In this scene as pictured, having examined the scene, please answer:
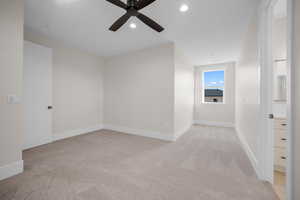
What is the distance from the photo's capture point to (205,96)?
5750mm

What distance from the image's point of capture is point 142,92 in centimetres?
383

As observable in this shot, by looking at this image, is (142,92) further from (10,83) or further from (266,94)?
(266,94)

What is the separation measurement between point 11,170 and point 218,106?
616cm

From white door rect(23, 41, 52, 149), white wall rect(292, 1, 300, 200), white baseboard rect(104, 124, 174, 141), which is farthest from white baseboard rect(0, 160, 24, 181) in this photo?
white wall rect(292, 1, 300, 200)

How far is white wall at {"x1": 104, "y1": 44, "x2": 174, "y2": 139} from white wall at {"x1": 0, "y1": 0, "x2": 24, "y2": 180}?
2575mm

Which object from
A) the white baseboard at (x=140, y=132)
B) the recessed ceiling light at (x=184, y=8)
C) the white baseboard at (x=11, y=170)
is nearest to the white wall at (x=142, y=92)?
the white baseboard at (x=140, y=132)

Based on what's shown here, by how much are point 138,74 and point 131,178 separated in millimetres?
2910

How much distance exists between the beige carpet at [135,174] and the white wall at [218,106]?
251cm

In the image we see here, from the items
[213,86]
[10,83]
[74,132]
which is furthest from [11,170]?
[213,86]

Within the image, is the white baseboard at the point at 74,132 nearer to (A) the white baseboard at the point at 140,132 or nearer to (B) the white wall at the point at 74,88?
(B) the white wall at the point at 74,88

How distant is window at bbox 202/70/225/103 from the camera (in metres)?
5.36

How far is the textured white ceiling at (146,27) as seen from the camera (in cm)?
200

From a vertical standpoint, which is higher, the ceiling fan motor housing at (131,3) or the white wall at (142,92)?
the ceiling fan motor housing at (131,3)

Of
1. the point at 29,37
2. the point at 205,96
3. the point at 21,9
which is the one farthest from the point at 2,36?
the point at 205,96
